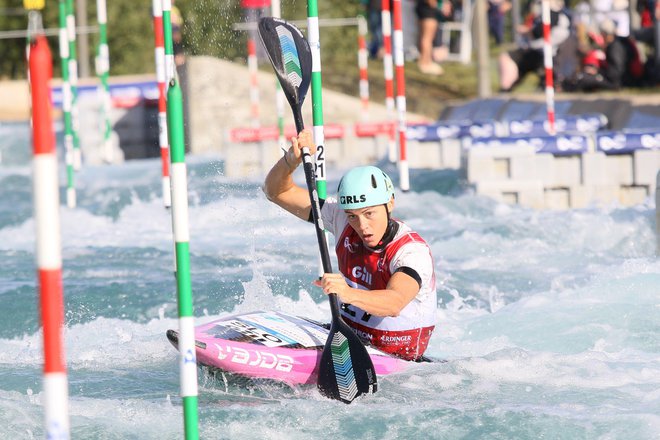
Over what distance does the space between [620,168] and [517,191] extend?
960 millimetres

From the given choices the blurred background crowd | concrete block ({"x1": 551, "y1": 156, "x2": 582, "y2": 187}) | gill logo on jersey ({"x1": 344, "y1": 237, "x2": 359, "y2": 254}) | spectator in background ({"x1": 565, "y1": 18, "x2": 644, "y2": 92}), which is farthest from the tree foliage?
gill logo on jersey ({"x1": 344, "y1": 237, "x2": 359, "y2": 254})

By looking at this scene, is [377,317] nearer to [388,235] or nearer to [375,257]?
[375,257]

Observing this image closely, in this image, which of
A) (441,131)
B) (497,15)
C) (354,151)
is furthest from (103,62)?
(497,15)

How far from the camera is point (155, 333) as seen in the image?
284 inches

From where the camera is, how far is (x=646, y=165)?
1152 centimetres

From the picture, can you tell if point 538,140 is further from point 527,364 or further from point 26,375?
point 26,375

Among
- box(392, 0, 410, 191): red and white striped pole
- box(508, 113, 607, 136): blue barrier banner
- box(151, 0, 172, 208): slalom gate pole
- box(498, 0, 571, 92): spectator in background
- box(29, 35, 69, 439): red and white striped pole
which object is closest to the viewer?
box(29, 35, 69, 439): red and white striped pole

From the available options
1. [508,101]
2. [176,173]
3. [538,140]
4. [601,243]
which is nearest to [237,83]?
[508,101]

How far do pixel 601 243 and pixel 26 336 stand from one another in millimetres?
4735

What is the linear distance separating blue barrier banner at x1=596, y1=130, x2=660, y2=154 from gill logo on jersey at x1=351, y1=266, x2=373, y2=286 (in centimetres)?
640

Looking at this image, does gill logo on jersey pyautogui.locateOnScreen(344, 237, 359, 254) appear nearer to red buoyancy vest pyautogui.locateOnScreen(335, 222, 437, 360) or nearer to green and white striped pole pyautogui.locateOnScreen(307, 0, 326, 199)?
red buoyancy vest pyautogui.locateOnScreen(335, 222, 437, 360)

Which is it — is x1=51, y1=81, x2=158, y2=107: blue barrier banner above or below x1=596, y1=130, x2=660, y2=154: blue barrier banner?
above

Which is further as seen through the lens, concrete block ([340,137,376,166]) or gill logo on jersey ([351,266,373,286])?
concrete block ([340,137,376,166])

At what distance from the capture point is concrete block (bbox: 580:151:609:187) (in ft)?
38.0
